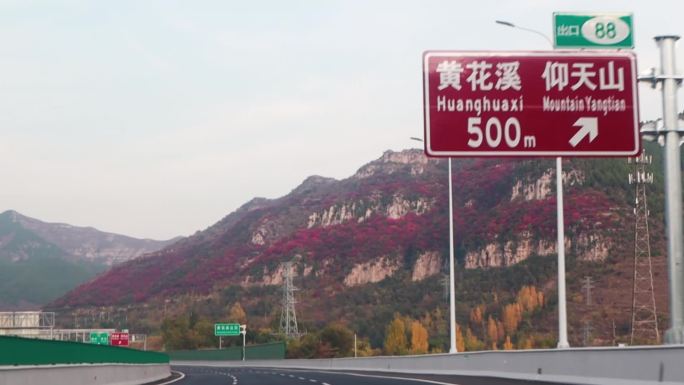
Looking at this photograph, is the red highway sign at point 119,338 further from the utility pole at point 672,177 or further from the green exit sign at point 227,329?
the utility pole at point 672,177

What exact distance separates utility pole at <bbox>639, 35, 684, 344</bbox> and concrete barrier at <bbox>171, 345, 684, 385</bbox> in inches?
24.2

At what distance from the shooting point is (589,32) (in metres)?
23.7

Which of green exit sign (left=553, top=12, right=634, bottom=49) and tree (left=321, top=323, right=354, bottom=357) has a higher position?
green exit sign (left=553, top=12, right=634, bottom=49)

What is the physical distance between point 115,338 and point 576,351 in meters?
80.4

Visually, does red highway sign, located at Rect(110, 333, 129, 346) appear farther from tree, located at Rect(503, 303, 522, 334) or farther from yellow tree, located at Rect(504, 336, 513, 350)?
tree, located at Rect(503, 303, 522, 334)

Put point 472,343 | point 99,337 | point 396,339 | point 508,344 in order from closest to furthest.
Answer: point 99,337, point 508,344, point 472,343, point 396,339

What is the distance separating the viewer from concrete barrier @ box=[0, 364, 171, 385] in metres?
20.3

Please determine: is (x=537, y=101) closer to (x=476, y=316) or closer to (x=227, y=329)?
(x=227, y=329)

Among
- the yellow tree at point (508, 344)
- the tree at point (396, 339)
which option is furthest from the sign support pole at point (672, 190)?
the tree at point (396, 339)

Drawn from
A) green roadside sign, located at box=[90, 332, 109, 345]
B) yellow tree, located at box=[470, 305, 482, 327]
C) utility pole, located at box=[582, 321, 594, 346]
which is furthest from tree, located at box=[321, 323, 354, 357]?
green roadside sign, located at box=[90, 332, 109, 345]

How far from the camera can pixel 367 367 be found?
62031 mm

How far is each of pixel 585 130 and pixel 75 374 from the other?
13.4 m

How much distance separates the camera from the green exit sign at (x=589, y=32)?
23516 mm

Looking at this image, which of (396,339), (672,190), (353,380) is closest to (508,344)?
(396,339)
